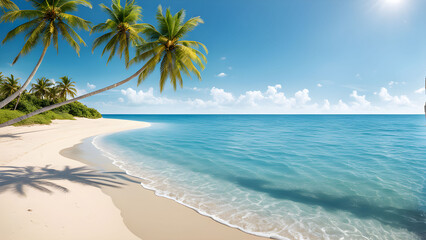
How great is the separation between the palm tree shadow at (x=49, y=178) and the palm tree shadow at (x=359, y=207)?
16.9 ft

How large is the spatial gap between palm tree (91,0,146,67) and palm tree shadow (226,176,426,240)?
11.2 m

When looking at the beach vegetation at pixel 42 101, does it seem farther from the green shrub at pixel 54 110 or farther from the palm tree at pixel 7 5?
the palm tree at pixel 7 5

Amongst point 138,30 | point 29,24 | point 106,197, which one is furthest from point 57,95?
point 106,197

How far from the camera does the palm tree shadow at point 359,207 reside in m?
4.58

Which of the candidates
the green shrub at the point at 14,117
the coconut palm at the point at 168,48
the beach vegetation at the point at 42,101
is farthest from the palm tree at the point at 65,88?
the coconut palm at the point at 168,48

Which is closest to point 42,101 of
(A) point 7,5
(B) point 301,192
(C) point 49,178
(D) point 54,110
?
(D) point 54,110

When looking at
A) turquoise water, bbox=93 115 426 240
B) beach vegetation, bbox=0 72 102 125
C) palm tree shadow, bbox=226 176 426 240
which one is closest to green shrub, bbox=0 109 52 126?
beach vegetation, bbox=0 72 102 125

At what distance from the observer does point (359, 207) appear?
5434mm

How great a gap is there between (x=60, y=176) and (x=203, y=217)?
5613 millimetres

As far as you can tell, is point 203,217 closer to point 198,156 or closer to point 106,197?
point 106,197

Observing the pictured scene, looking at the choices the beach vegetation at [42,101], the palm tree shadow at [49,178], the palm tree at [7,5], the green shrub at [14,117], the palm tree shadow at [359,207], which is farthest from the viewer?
the beach vegetation at [42,101]

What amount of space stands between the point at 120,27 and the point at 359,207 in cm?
1474

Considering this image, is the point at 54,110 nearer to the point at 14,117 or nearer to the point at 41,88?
the point at 41,88

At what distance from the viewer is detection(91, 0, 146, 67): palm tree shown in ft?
35.8
